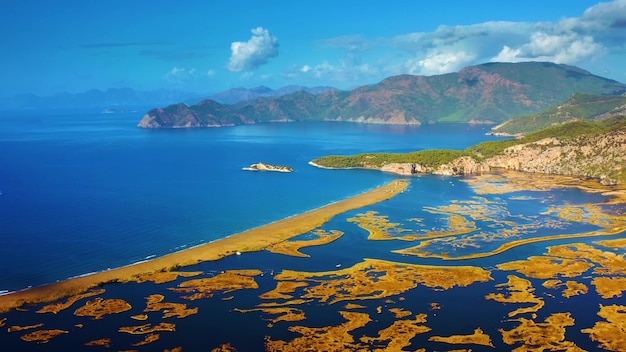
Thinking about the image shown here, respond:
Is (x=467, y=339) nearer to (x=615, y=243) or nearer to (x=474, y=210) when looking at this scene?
(x=615, y=243)

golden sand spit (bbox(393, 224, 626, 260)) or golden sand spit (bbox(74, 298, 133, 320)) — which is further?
golden sand spit (bbox(393, 224, 626, 260))

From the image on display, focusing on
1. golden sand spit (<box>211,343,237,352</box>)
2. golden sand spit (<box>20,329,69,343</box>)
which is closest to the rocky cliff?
golden sand spit (<box>211,343,237,352</box>)

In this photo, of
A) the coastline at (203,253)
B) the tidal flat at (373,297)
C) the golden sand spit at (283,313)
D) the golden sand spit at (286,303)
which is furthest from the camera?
the coastline at (203,253)

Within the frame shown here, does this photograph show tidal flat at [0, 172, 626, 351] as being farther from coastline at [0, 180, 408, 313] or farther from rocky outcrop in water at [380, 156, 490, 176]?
rocky outcrop in water at [380, 156, 490, 176]

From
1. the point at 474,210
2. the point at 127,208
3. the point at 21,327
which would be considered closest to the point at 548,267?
the point at 474,210

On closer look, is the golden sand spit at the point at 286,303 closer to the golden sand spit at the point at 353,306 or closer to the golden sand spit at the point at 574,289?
the golden sand spit at the point at 353,306

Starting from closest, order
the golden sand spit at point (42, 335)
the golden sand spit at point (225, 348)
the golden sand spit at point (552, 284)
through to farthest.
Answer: the golden sand spit at point (225, 348), the golden sand spit at point (42, 335), the golden sand spit at point (552, 284)

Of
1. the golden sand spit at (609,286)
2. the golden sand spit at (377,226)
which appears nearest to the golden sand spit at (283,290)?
the golden sand spit at (377,226)
